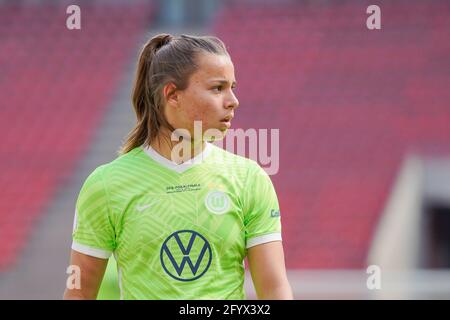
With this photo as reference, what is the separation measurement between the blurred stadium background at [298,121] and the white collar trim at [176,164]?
14.7ft

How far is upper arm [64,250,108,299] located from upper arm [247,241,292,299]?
0.42 m

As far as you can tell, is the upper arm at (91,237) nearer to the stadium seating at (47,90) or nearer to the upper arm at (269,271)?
the upper arm at (269,271)

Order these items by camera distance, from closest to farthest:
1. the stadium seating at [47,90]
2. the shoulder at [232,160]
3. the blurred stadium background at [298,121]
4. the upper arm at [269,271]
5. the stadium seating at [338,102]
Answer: the upper arm at [269,271] < the shoulder at [232,160] < the blurred stadium background at [298,121] < the stadium seating at [338,102] < the stadium seating at [47,90]

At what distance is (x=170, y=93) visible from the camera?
7.56ft

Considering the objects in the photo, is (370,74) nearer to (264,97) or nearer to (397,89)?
(397,89)

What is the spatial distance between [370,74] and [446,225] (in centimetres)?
220

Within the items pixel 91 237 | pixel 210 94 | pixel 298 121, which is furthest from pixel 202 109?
pixel 298 121

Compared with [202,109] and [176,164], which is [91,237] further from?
[202,109]

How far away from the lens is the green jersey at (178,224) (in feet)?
7.27

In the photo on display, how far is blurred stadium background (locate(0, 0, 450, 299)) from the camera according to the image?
325 inches

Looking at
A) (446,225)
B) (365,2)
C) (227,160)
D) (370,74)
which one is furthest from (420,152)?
(227,160)

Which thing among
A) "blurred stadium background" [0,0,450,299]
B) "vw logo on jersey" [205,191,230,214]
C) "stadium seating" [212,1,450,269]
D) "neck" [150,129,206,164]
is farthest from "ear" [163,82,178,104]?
"stadium seating" [212,1,450,269]

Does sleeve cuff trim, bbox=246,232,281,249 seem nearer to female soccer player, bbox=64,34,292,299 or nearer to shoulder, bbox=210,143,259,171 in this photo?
female soccer player, bbox=64,34,292,299

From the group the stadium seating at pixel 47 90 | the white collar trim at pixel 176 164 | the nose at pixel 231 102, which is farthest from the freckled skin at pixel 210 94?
the stadium seating at pixel 47 90
